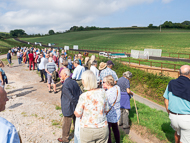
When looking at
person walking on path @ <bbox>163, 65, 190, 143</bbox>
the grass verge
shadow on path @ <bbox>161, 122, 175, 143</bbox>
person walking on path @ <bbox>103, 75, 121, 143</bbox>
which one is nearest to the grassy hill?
the grass verge

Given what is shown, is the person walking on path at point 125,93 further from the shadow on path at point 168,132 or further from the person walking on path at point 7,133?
the person walking on path at point 7,133

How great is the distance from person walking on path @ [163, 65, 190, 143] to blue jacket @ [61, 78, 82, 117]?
228 cm

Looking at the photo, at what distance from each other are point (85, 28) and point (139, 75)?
13286 cm

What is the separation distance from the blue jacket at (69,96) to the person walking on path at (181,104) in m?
2.28

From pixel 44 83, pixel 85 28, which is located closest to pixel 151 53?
pixel 44 83

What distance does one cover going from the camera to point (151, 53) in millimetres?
32781

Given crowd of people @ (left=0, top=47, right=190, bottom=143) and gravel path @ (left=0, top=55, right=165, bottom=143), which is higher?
crowd of people @ (left=0, top=47, right=190, bottom=143)

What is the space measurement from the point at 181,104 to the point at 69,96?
2563mm

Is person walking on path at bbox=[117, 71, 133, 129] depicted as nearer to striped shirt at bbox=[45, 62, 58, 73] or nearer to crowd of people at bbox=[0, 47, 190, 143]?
crowd of people at bbox=[0, 47, 190, 143]

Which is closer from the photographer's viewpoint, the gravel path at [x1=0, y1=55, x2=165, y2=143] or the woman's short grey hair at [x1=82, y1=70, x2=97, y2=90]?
the woman's short grey hair at [x1=82, y1=70, x2=97, y2=90]

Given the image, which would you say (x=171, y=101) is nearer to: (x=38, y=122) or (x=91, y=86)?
(x=91, y=86)

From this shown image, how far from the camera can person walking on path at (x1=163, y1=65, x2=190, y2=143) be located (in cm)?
296

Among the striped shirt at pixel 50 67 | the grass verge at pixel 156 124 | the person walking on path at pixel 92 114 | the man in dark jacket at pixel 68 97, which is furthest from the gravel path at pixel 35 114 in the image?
the person walking on path at pixel 92 114

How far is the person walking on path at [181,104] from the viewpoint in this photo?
9.70ft
